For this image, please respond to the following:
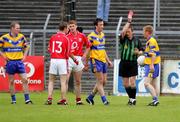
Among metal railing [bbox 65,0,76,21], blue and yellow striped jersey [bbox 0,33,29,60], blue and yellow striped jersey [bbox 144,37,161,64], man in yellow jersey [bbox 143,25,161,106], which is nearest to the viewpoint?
man in yellow jersey [bbox 143,25,161,106]

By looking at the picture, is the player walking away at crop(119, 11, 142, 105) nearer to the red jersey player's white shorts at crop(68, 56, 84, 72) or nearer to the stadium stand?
the red jersey player's white shorts at crop(68, 56, 84, 72)

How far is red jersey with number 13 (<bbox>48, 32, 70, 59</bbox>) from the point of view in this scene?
867 inches

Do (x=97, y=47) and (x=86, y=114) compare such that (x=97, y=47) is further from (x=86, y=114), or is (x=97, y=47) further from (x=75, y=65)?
(x=86, y=114)

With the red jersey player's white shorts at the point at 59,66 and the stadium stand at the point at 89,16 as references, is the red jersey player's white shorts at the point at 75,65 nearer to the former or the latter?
the red jersey player's white shorts at the point at 59,66

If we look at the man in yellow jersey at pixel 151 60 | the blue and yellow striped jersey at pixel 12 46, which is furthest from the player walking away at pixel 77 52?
the man in yellow jersey at pixel 151 60

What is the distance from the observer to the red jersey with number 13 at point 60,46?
72.2ft

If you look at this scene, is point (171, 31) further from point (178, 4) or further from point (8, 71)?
point (8, 71)

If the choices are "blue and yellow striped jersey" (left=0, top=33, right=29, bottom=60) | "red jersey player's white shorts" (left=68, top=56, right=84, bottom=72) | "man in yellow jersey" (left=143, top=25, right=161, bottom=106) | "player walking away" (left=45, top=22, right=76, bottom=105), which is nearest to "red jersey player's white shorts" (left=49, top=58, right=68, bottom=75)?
"player walking away" (left=45, top=22, right=76, bottom=105)

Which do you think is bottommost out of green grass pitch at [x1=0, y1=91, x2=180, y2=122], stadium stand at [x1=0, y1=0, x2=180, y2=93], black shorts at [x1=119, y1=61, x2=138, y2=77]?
green grass pitch at [x1=0, y1=91, x2=180, y2=122]

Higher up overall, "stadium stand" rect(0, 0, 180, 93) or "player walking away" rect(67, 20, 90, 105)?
"stadium stand" rect(0, 0, 180, 93)

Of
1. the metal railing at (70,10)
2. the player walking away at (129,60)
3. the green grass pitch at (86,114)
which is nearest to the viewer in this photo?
the green grass pitch at (86,114)

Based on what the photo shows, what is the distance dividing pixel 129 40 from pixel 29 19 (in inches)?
676

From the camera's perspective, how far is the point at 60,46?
22.0m

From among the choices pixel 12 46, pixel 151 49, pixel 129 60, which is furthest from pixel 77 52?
pixel 151 49
